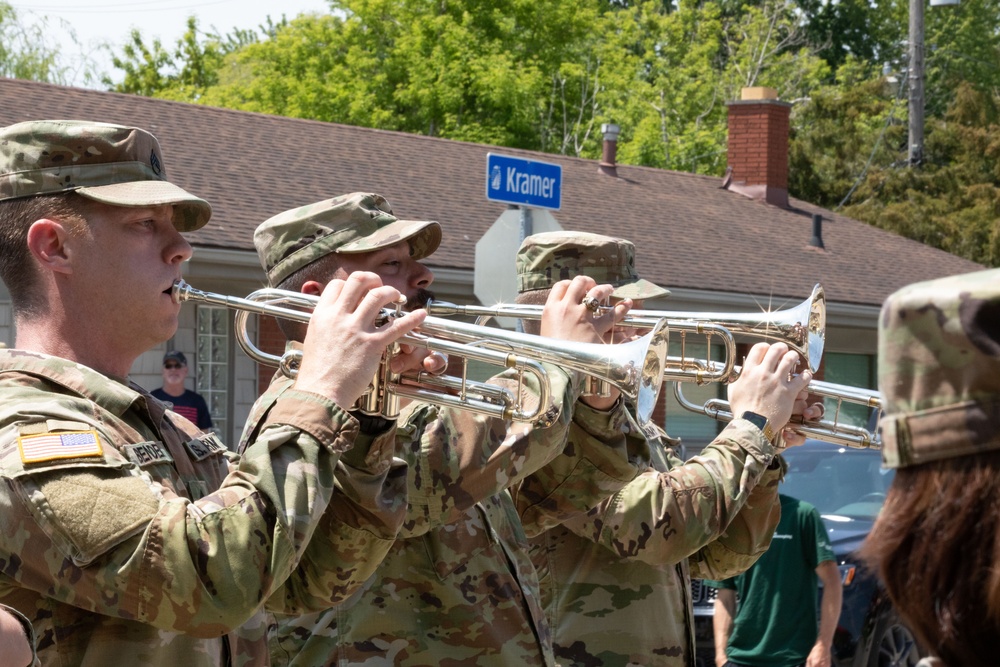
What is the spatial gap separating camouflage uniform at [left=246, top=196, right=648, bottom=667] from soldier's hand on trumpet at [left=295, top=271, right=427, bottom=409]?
0.47 meters

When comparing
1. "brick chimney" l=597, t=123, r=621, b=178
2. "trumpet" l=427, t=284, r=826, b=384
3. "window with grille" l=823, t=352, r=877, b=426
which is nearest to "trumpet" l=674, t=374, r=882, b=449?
"trumpet" l=427, t=284, r=826, b=384

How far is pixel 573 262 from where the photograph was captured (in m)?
4.69

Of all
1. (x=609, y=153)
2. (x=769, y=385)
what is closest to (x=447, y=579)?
(x=769, y=385)

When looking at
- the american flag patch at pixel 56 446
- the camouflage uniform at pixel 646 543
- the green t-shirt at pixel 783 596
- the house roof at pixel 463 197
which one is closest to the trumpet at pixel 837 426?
the camouflage uniform at pixel 646 543

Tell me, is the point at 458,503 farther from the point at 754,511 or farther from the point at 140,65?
the point at 140,65

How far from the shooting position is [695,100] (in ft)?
113

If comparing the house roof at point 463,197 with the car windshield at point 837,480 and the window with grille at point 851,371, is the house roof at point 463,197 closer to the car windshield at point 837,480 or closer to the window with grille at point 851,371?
the window with grille at point 851,371

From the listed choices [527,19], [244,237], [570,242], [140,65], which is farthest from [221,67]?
[570,242]

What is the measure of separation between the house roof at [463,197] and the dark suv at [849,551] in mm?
4576

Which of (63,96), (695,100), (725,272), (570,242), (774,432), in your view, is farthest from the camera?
(695,100)

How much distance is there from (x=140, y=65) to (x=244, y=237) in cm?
2718

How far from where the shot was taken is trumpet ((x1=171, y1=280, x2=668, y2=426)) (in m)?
3.23

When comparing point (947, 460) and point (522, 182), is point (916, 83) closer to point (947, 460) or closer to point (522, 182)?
point (522, 182)

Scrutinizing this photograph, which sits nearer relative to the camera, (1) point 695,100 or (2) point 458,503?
(2) point 458,503
